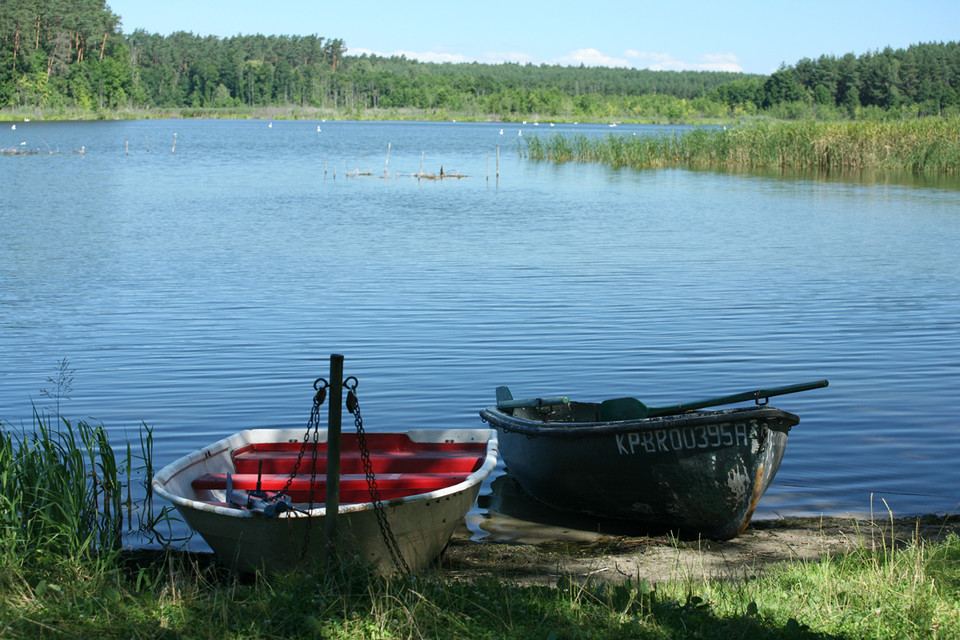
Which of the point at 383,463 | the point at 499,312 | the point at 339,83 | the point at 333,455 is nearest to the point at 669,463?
the point at 383,463

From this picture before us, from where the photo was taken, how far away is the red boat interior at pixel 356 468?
6445 mm

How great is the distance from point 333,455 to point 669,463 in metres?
2.34

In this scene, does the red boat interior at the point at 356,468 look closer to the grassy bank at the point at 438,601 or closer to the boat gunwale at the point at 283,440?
the boat gunwale at the point at 283,440

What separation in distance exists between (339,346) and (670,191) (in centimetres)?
2430

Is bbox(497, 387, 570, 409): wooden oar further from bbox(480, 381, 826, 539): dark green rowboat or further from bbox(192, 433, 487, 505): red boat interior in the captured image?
bbox(192, 433, 487, 505): red boat interior

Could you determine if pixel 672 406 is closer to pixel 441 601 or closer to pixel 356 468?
pixel 356 468

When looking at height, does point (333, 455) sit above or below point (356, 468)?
above

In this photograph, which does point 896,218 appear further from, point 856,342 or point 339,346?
point 339,346

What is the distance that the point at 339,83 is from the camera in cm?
16088

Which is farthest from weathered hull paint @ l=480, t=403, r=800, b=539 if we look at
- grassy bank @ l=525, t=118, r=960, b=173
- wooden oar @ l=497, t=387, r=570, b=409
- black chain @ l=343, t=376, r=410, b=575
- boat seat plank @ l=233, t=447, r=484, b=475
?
grassy bank @ l=525, t=118, r=960, b=173

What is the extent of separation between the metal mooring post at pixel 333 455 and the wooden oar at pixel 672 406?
2288 millimetres

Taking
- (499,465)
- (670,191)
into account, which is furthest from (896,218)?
(499,465)

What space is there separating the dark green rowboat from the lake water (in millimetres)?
720

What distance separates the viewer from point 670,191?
1351 inches
